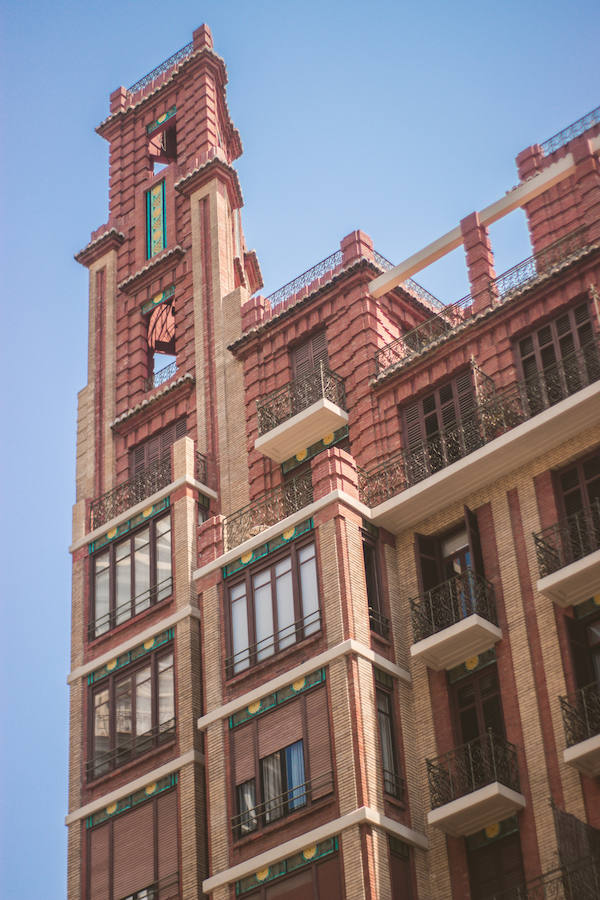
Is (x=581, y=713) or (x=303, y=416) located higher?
(x=303, y=416)

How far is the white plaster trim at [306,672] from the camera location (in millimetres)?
34938

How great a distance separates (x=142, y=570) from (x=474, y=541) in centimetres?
1012

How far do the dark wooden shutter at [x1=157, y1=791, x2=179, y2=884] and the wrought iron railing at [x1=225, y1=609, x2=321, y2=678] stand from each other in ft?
11.4

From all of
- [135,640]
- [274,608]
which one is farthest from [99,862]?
[274,608]

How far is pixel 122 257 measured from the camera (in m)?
52.6

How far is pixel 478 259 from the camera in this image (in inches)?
1638

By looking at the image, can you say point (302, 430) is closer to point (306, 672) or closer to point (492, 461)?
point (492, 461)

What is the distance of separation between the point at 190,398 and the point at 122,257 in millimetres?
8423

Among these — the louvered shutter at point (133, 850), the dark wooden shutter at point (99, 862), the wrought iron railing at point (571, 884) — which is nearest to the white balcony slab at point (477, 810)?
the wrought iron railing at point (571, 884)

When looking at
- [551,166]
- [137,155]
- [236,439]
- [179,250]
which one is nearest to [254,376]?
[236,439]

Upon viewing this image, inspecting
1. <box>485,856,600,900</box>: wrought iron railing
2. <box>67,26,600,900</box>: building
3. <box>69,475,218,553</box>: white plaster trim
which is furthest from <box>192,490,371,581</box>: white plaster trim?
<box>485,856,600,900</box>: wrought iron railing

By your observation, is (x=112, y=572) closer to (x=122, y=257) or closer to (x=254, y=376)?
(x=254, y=376)

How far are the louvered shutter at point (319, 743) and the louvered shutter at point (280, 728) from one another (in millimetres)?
376

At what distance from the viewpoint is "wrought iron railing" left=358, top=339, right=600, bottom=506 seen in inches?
1447
